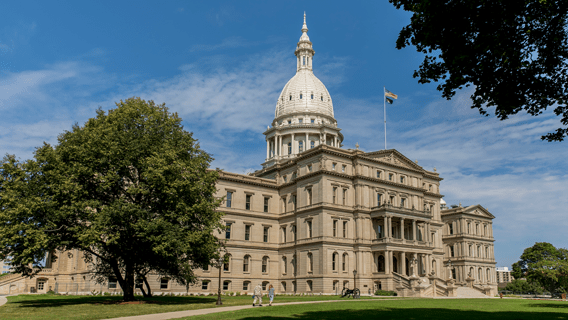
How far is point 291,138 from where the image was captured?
90.1 metres

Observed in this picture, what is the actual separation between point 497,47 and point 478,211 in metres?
82.2

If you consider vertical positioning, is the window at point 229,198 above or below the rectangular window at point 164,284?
above

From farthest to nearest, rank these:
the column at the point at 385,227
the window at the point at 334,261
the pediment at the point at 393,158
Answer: the pediment at the point at 393,158
the column at the point at 385,227
the window at the point at 334,261

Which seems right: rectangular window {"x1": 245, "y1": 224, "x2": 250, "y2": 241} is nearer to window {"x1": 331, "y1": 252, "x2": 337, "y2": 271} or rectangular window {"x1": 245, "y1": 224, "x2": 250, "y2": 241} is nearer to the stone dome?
window {"x1": 331, "y1": 252, "x2": 337, "y2": 271}

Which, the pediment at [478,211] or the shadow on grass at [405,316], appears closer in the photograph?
the shadow on grass at [405,316]

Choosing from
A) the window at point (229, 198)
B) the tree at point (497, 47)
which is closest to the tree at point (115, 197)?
the tree at point (497, 47)

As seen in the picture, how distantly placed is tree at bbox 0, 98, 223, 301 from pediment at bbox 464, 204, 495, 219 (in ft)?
223

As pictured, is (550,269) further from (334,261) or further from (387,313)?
(387,313)

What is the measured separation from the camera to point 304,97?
94.9m

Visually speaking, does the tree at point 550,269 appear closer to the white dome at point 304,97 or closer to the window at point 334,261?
the window at point 334,261

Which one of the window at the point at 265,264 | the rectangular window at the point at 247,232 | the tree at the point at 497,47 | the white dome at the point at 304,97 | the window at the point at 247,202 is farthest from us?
the white dome at the point at 304,97

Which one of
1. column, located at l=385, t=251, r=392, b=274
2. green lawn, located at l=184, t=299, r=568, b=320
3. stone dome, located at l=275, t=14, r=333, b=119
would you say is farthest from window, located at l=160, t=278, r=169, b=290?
stone dome, located at l=275, t=14, r=333, b=119

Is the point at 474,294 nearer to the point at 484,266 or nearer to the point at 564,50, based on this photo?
the point at 484,266

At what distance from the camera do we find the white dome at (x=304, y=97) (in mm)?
94056
